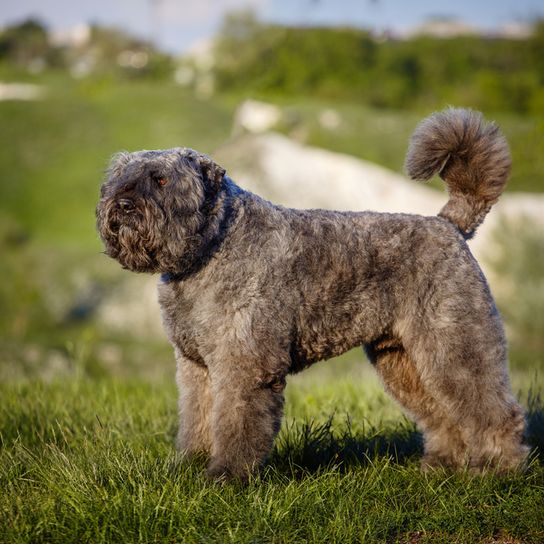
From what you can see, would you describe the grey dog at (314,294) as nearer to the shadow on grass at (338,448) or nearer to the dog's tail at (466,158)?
the dog's tail at (466,158)

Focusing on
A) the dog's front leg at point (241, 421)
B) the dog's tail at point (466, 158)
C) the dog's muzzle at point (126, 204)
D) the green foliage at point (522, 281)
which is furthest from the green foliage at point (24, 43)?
the dog's front leg at point (241, 421)

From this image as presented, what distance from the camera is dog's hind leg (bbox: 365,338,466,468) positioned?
523cm

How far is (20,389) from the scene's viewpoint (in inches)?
286

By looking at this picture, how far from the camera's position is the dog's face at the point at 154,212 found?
14.3 feet

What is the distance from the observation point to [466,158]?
5406 millimetres

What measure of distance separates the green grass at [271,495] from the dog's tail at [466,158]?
5.86 ft

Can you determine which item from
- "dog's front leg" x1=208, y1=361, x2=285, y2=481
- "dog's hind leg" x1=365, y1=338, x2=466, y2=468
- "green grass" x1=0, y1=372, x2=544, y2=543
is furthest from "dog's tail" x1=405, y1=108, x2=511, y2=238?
"dog's front leg" x1=208, y1=361, x2=285, y2=481

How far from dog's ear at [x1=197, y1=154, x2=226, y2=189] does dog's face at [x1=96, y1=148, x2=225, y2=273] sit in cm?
6

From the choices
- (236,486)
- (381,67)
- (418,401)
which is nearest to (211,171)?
(236,486)

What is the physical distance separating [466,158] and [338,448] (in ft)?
7.56

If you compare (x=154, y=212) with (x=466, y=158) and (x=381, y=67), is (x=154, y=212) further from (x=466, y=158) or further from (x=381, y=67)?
(x=381, y=67)

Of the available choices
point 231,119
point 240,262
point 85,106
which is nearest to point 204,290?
point 240,262

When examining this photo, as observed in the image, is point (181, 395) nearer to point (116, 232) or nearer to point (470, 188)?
point (116, 232)

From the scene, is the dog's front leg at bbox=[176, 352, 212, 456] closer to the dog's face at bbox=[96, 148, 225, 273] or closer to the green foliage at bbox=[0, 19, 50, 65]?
the dog's face at bbox=[96, 148, 225, 273]
